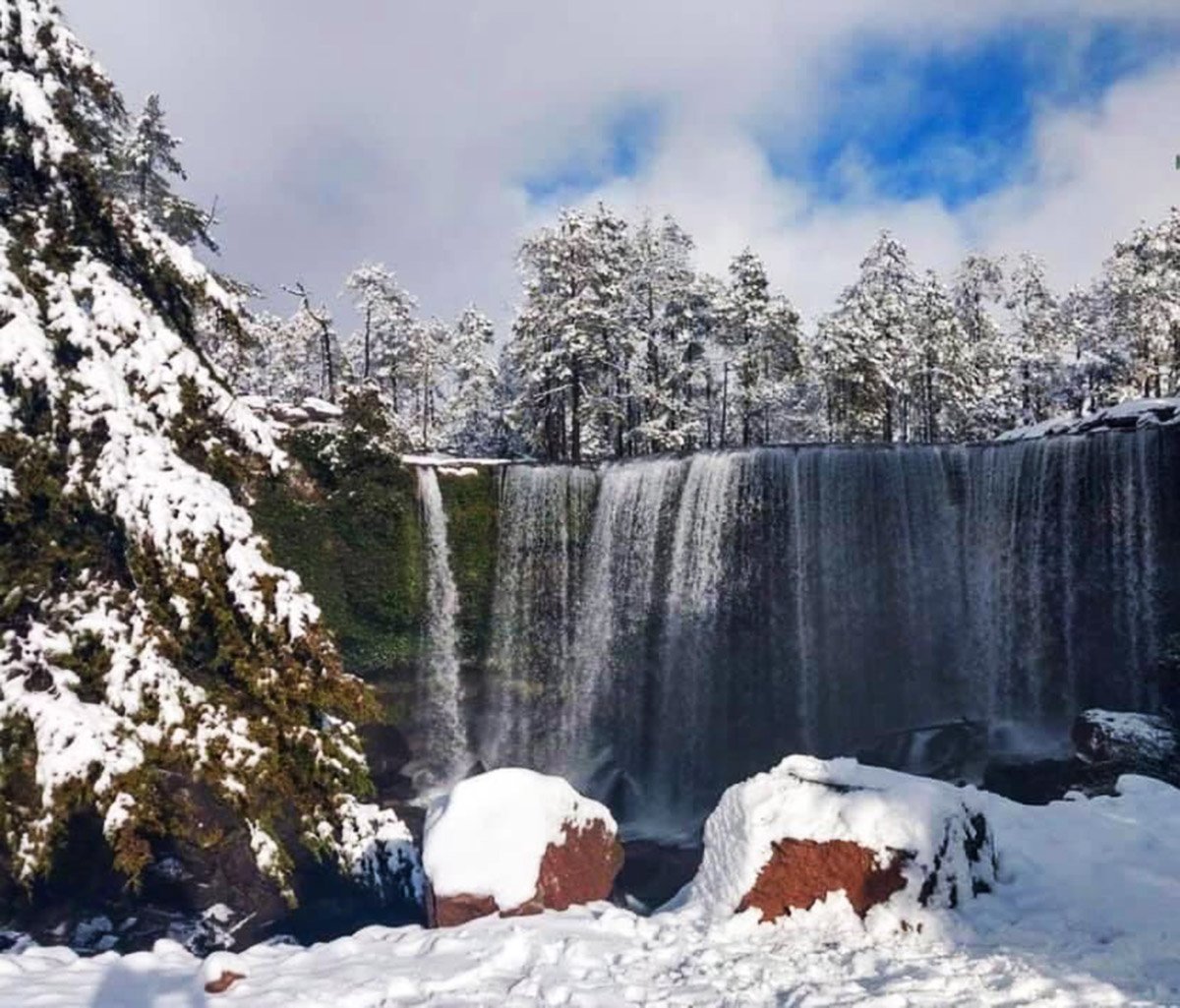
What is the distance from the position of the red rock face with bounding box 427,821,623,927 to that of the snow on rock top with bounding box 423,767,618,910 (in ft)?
0.18

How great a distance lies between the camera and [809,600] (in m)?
22.6

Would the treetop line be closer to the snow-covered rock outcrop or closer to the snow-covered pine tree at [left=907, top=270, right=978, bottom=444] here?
the snow-covered pine tree at [left=907, top=270, right=978, bottom=444]

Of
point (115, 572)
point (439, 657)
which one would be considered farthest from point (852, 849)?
point (439, 657)

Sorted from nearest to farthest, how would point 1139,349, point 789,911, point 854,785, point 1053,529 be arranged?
1. point 789,911
2. point 854,785
3. point 1053,529
4. point 1139,349

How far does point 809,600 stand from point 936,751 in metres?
4.87

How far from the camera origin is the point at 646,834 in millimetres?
19953

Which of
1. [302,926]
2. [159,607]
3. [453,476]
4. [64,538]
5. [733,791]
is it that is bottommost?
[302,926]

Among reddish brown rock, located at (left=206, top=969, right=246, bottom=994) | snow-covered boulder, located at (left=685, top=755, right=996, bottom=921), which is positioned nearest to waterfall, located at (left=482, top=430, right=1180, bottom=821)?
snow-covered boulder, located at (left=685, top=755, right=996, bottom=921)

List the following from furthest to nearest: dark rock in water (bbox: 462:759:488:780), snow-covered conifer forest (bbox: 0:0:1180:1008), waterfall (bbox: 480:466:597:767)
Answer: waterfall (bbox: 480:466:597:767) → dark rock in water (bbox: 462:759:488:780) → snow-covered conifer forest (bbox: 0:0:1180:1008)

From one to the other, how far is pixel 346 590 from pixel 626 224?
25.3 m

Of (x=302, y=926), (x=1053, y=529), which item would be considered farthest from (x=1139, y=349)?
(x=302, y=926)

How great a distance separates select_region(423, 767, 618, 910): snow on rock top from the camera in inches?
311

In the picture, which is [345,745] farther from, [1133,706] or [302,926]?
[1133,706]

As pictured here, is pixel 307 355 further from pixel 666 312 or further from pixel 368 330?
pixel 666 312
